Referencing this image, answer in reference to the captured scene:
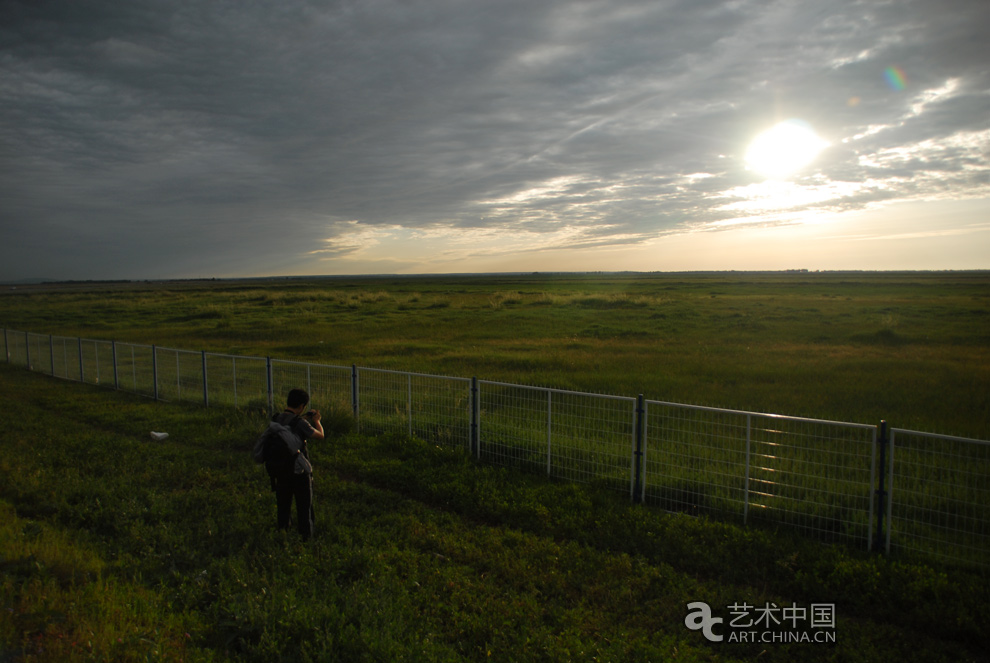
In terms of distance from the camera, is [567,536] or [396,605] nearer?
[396,605]

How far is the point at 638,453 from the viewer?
25.4 feet

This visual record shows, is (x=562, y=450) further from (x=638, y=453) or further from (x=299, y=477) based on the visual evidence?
(x=299, y=477)

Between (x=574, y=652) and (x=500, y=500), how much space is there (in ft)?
9.85

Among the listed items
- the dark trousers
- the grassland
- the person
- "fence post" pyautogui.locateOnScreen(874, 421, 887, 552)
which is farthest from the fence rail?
the dark trousers

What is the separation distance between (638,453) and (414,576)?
3.64 meters

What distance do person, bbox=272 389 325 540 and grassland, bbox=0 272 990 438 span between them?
10178 millimetres

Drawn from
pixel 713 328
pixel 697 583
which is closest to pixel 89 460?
pixel 697 583

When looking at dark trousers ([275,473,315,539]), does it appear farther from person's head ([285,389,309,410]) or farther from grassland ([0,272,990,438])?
grassland ([0,272,990,438])

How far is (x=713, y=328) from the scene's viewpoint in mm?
31562

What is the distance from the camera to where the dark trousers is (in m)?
6.12

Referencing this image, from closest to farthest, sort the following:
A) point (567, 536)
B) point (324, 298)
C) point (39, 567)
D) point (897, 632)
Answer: point (897, 632)
point (39, 567)
point (567, 536)
point (324, 298)

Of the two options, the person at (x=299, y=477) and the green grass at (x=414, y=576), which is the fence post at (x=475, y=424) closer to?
the green grass at (x=414, y=576)

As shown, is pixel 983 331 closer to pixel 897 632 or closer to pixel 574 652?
pixel 897 632

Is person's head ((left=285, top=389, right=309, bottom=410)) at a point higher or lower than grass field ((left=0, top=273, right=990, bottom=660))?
higher
